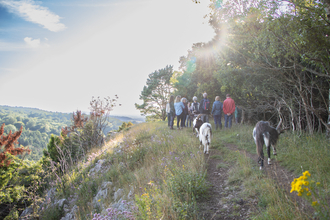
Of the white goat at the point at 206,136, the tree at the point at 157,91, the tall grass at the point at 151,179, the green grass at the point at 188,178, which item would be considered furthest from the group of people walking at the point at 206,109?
the tree at the point at 157,91

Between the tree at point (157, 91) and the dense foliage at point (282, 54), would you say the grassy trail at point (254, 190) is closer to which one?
the dense foliage at point (282, 54)

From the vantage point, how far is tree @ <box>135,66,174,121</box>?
3325 cm

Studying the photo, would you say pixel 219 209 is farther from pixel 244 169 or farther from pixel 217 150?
pixel 217 150

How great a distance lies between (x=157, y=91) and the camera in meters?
34.0

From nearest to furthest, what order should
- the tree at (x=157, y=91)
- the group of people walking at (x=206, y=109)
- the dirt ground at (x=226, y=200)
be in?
the dirt ground at (x=226, y=200)
the group of people walking at (x=206, y=109)
the tree at (x=157, y=91)

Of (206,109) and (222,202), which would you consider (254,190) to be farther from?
(206,109)

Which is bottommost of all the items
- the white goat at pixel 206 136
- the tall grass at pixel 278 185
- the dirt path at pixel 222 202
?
the dirt path at pixel 222 202

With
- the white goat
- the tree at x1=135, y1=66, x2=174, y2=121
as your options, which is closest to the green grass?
the white goat

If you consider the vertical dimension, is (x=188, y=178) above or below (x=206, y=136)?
below

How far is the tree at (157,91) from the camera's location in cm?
3325

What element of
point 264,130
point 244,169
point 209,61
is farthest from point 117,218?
point 209,61

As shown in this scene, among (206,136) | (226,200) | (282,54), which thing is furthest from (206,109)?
(226,200)

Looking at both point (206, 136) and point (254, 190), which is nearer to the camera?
point (254, 190)

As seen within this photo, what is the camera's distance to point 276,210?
2.54 m
